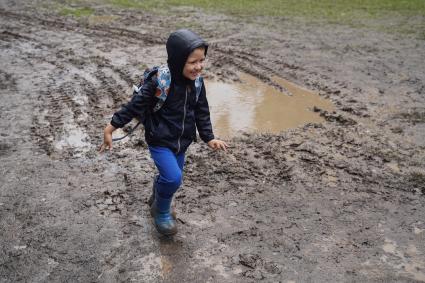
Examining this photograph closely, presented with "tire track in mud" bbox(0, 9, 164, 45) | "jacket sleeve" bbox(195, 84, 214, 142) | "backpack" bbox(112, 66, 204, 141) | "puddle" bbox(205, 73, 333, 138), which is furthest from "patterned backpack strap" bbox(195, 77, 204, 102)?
"tire track in mud" bbox(0, 9, 164, 45)

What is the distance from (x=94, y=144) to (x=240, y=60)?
12.9ft

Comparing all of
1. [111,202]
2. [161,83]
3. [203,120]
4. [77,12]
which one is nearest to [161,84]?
[161,83]

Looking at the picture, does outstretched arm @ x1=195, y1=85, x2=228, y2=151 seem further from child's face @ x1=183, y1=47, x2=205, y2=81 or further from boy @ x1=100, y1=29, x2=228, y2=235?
child's face @ x1=183, y1=47, x2=205, y2=81

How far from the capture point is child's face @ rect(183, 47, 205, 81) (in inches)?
120

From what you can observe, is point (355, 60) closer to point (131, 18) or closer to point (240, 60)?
point (240, 60)

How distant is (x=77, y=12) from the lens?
12258 mm

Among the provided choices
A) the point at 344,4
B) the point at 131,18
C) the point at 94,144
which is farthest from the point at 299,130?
the point at 344,4

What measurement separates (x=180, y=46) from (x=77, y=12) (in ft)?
33.9

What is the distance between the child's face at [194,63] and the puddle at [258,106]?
2339mm

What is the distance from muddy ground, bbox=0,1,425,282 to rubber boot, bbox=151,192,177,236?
0.33ft

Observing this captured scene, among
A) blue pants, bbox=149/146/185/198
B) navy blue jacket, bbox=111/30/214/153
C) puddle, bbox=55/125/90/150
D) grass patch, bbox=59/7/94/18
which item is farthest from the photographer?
grass patch, bbox=59/7/94/18

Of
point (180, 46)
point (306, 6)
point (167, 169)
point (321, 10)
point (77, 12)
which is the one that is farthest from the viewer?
point (306, 6)

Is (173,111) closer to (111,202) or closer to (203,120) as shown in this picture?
(203,120)

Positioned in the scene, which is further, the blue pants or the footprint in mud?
the footprint in mud
